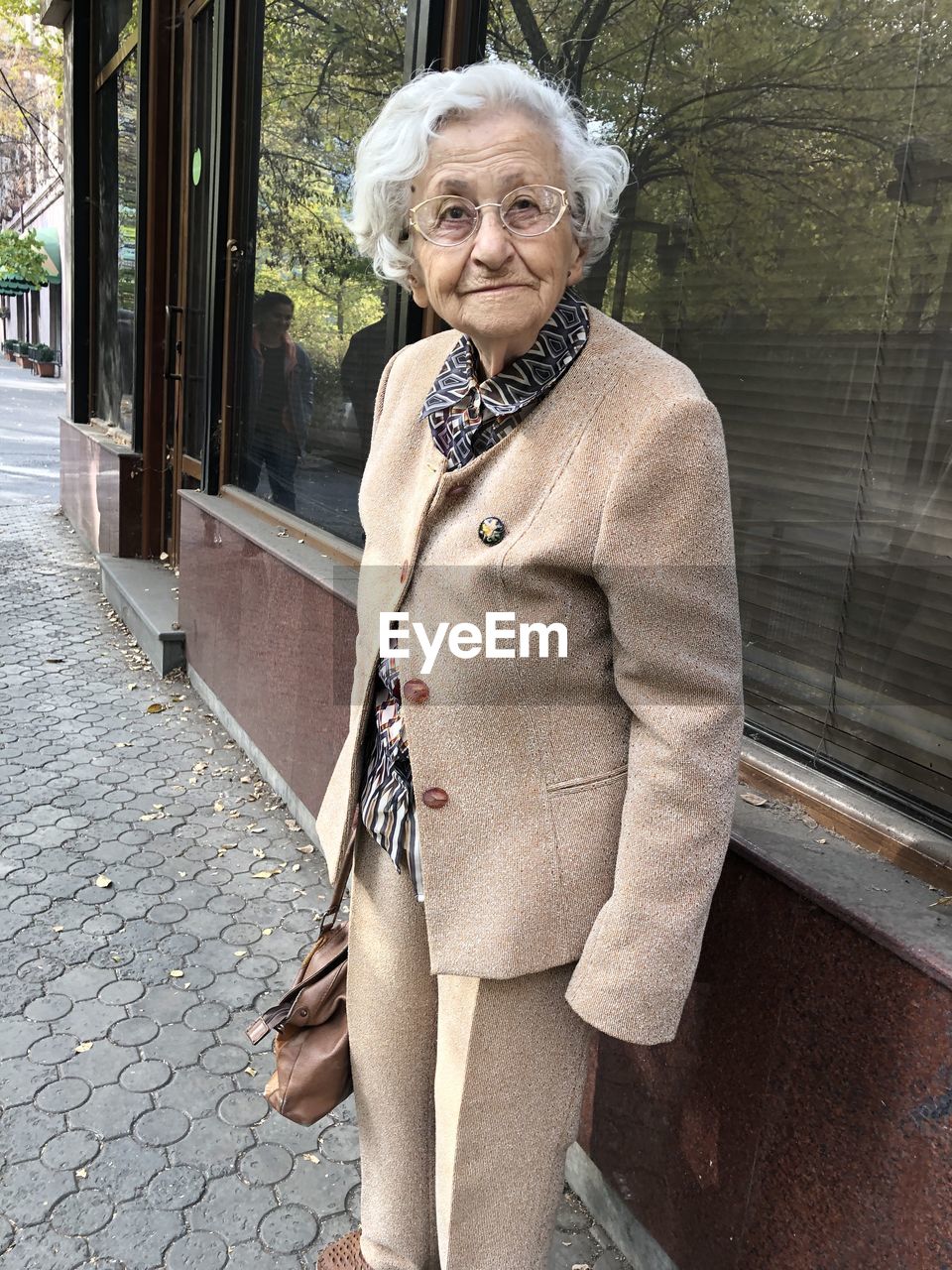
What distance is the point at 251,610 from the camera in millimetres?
4445

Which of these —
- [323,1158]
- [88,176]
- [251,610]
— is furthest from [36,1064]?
[88,176]

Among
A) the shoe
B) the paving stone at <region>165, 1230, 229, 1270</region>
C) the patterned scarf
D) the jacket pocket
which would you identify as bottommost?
the paving stone at <region>165, 1230, 229, 1270</region>

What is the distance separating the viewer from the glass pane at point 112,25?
7.24 m

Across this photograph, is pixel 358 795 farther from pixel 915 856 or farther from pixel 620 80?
pixel 620 80

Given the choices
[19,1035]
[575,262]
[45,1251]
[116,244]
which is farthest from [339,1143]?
[116,244]

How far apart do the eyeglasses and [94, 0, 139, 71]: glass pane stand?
6.88 metres

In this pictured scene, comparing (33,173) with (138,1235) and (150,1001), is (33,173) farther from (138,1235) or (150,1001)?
(138,1235)

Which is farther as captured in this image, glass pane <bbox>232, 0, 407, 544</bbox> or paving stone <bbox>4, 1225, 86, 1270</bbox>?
glass pane <bbox>232, 0, 407, 544</bbox>

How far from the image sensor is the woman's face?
1.43m

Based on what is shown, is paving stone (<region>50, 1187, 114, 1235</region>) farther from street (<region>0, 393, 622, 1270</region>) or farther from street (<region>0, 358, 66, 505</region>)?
street (<region>0, 358, 66, 505</region>)

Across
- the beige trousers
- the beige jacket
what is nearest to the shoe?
the beige trousers

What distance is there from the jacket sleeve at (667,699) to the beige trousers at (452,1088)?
0.21 m

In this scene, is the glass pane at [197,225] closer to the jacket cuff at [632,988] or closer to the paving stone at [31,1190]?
the paving stone at [31,1190]

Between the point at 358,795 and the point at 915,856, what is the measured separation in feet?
3.20
